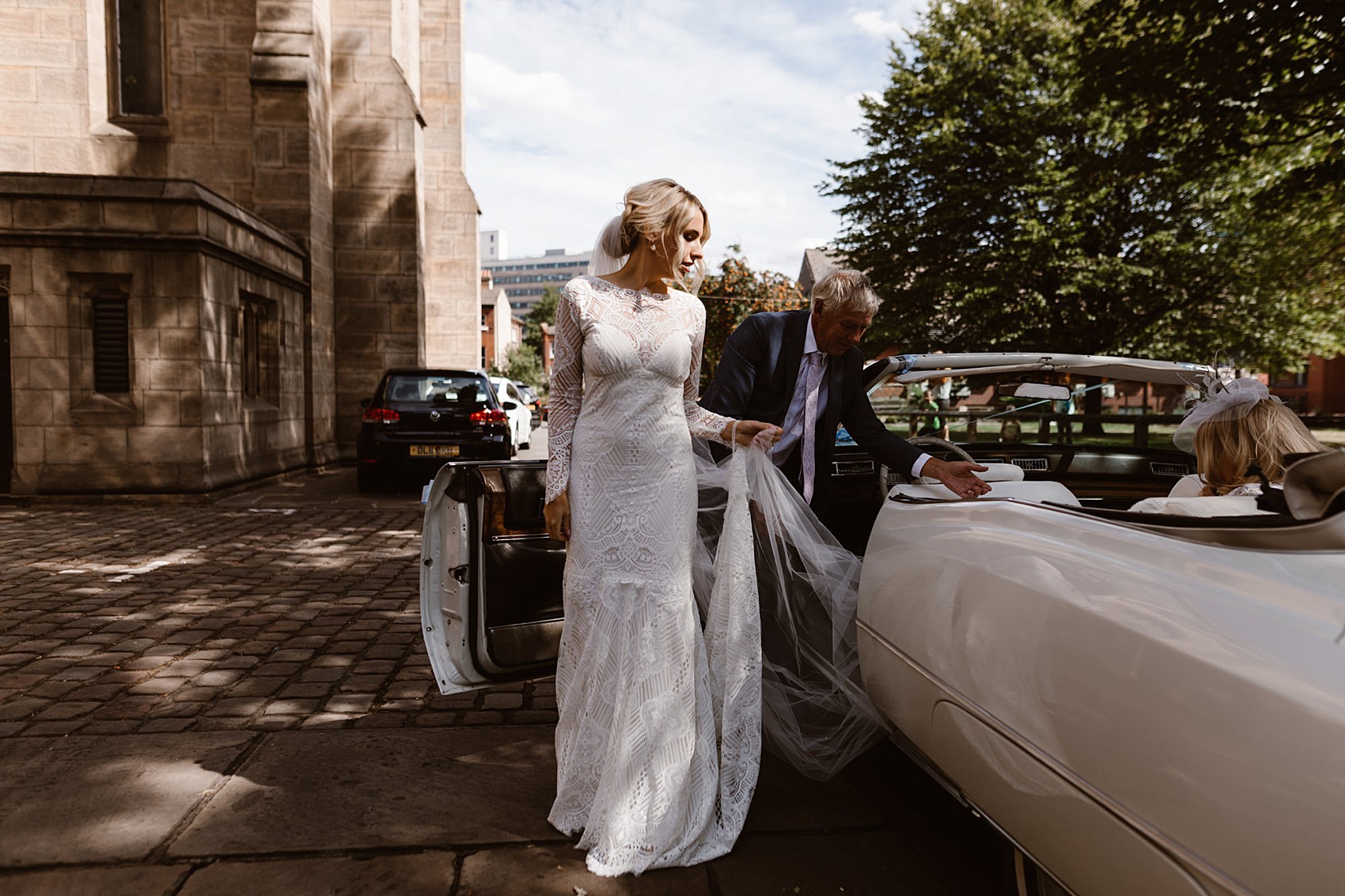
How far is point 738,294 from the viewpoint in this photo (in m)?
41.5

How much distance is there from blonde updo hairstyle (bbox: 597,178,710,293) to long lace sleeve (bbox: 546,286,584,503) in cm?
27

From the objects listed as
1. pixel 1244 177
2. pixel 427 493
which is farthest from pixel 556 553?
pixel 1244 177

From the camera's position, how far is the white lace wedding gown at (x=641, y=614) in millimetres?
2840

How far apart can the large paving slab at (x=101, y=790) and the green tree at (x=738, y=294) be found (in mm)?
36796

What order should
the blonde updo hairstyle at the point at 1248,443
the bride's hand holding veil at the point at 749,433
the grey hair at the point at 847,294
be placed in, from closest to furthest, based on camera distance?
the blonde updo hairstyle at the point at 1248,443 < the bride's hand holding veil at the point at 749,433 < the grey hair at the point at 847,294

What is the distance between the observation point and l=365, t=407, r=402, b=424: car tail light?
1286 cm

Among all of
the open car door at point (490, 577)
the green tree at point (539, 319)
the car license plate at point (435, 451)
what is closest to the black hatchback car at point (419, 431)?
the car license plate at point (435, 451)

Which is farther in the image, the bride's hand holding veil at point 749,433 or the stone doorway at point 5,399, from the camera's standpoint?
the stone doorway at point 5,399

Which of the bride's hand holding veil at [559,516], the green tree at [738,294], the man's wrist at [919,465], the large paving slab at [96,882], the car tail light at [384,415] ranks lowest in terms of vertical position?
the large paving slab at [96,882]

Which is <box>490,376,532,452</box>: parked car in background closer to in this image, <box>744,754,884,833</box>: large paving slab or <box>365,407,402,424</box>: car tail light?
<box>365,407,402,424</box>: car tail light

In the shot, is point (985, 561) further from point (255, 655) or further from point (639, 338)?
point (255, 655)

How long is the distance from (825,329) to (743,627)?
1.24 metres

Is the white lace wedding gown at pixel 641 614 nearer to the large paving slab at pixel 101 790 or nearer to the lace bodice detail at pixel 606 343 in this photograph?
the lace bodice detail at pixel 606 343

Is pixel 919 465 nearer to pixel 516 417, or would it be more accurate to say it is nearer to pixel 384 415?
pixel 384 415
